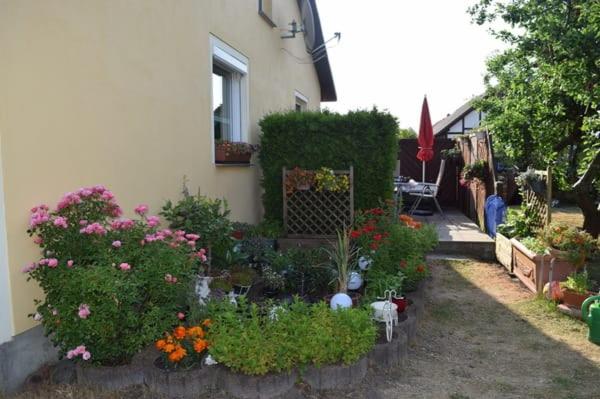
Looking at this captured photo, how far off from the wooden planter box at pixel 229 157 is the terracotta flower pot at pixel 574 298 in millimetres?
4047

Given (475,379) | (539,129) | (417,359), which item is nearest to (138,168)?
(417,359)

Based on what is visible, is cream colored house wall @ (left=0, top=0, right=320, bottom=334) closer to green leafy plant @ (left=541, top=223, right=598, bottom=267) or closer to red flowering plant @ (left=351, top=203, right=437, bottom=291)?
red flowering plant @ (left=351, top=203, right=437, bottom=291)

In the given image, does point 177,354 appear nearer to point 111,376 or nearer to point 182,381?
point 182,381

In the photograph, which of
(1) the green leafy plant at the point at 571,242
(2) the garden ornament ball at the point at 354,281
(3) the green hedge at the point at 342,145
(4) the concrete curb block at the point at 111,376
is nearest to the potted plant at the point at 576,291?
(1) the green leafy plant at the point at 571,242

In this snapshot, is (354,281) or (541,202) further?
(541,202)

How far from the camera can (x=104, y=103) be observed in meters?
3.49

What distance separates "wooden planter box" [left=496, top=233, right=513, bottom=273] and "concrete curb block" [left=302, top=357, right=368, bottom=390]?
4225mm

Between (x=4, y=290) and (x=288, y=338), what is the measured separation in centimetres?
168

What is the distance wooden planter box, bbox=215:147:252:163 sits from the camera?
5680 millimetres

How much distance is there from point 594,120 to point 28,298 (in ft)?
17.8

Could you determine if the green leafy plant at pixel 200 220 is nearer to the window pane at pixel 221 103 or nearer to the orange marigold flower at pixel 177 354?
the orange marigold flower at pixel 177 354

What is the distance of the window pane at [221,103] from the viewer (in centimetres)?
608

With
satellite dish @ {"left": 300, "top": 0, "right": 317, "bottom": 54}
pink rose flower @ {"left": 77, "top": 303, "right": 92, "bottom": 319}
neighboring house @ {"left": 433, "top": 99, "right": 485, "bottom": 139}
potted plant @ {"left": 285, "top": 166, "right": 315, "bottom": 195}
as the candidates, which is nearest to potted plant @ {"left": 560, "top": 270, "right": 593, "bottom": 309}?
potted plant @ {"left": 285, "top": 166, "right": 315, "bottom": 195}

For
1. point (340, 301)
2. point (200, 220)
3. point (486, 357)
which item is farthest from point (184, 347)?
point (486, 357)
